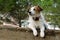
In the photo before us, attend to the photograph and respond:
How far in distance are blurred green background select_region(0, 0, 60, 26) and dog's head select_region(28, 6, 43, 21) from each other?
0.38 m

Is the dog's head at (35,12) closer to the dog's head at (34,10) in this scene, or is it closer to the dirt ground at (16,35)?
the dog's head at (34,10)

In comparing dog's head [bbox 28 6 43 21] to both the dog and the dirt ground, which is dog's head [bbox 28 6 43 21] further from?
the dirt ground

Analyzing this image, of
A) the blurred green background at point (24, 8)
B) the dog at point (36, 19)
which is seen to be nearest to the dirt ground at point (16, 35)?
the dog at point (36, 19)

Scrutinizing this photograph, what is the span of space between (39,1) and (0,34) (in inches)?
37.6

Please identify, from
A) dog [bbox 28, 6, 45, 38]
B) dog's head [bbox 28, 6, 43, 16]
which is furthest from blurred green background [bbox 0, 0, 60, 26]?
dog's head [bbox 28, 6, 43, 16]

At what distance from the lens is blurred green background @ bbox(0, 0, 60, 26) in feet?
9.31

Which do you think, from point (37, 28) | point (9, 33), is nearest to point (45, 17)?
point (37, 28)

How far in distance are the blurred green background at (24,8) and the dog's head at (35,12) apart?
0.38 meters

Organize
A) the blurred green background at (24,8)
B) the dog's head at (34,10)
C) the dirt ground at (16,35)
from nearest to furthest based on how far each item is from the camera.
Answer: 1. the dog's head at (34,10)
2. the dirt ground at (16,35)
3. the blurred green background at (24,8)

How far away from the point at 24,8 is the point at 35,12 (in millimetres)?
630

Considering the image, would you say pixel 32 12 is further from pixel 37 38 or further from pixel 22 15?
pixel 22 15

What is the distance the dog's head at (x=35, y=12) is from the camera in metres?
2.47

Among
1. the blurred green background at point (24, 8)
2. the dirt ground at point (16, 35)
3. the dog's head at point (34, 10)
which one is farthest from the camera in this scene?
the blurred green background at point (24, 8)

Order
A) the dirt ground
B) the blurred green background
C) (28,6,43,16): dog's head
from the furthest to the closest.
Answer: the blurred green background → the dirt ground → (28,6,43,16): dog's head
